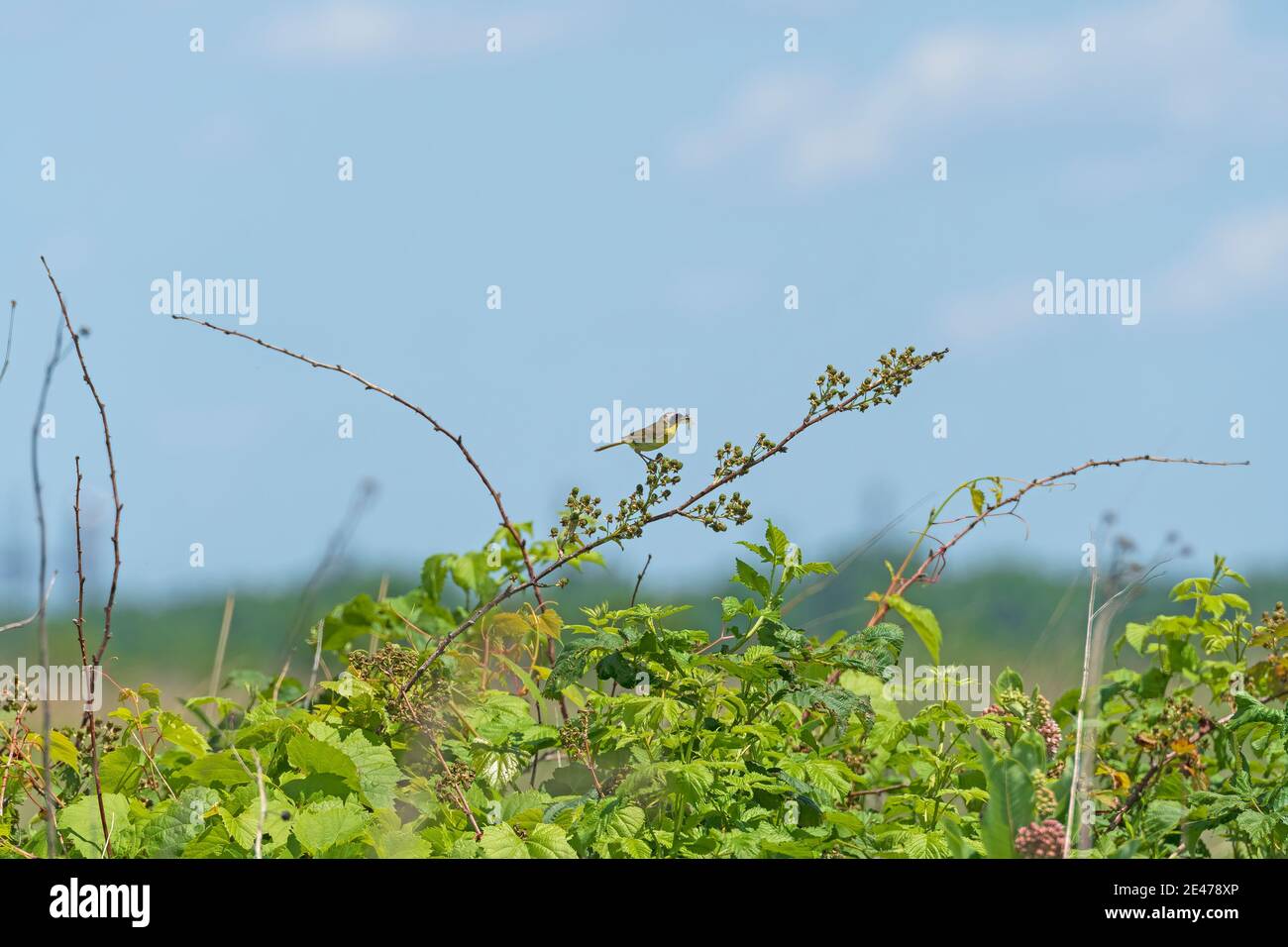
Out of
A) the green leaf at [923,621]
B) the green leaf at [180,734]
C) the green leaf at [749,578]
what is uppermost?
the green leaf at [749,578]

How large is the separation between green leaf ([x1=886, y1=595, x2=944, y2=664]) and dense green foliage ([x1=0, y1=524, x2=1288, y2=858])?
157 millimetres

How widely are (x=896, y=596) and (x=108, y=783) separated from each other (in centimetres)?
196

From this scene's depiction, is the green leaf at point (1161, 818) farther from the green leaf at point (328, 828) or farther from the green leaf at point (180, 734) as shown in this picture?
the green leaf at point (180, 734)

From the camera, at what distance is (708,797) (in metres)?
2.55

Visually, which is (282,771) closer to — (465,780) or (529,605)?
(465,780)

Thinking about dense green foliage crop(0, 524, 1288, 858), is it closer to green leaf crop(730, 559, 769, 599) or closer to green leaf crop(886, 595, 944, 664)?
green leaf crop(730, 559, 769, 599)

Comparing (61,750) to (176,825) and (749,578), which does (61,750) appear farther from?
(749,578)

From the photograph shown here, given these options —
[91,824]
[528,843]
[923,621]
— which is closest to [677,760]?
[528,843]

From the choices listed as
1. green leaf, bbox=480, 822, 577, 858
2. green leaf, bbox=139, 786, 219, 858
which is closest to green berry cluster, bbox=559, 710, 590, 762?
green leaf, bbox=480, 822, 577, 858

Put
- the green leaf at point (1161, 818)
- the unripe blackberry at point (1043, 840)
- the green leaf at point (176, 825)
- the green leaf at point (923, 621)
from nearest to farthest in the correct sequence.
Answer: the unripe blackberry at point (1043, 840)
the green leaf at point (176, 825)
the green leaf at point (1161, 818)
the green leaf at point (923, 621)

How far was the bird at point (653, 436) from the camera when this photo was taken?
333 centimetres

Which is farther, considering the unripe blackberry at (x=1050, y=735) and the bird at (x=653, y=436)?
the bird at (x=653, y=436)

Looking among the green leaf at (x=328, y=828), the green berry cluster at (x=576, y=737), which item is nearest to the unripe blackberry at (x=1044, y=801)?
the green berry cluster at (x=576, y=737)
